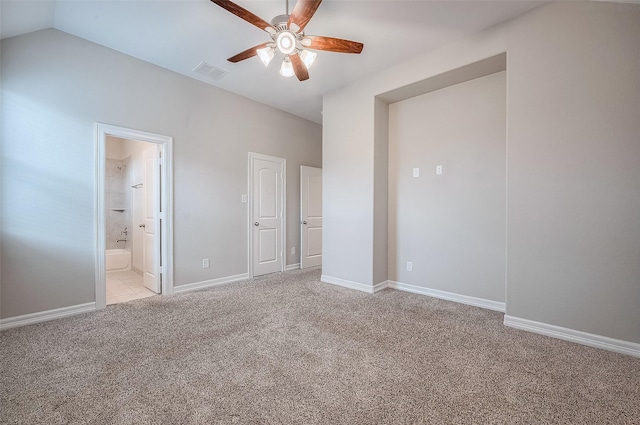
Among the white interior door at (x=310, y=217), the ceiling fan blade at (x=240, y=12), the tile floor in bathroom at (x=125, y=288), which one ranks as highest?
the ceiling fan blade at (x=240, y=12)

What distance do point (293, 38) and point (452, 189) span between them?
243 centimetres

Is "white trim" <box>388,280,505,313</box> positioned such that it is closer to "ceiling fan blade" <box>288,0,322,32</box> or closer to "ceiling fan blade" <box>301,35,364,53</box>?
"ceiling fan blade" <box>301,35,364,53</box>

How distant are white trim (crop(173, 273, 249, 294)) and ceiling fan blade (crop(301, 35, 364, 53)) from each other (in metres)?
3.27

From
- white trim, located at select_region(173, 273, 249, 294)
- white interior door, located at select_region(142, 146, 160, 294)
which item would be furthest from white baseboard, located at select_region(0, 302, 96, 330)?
white trim, located at select_region(173, 273, 249, 294)

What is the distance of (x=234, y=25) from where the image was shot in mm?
2602

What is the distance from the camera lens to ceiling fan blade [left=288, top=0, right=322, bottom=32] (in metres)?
1.87

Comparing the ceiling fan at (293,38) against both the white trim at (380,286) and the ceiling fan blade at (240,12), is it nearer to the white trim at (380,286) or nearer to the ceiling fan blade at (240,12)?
the ceiling fan blade at (240,12)

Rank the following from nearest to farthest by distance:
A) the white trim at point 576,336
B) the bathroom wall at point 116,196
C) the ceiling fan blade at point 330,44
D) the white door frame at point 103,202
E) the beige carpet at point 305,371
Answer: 1. the beige carpet at point 305,371
2. the white trim at point 576,336
3. the ceiling fan blade at point 330,44
4. the white door frame at point 103,202
5. the bathroom wall at point 116,196

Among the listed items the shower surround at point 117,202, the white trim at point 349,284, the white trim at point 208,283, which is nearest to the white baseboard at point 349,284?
the white trim at point 349,284

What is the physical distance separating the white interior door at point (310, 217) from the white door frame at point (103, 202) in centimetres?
230

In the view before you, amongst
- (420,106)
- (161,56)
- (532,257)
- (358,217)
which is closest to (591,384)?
(532,257)

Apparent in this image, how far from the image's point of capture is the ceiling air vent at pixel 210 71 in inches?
134

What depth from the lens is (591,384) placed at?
5.54ft

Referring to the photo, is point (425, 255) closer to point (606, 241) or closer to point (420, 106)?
point (606, 241)
